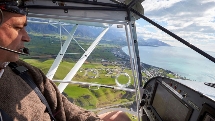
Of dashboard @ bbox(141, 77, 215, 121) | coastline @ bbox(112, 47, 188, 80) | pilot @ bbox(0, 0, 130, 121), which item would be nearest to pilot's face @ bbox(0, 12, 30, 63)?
pilot @ bbox(0, 0, 130, 121)

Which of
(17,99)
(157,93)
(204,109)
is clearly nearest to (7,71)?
(17,99)

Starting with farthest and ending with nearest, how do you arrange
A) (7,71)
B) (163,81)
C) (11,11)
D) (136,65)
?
(136,65)
(163,81)
(7,71)
(11,11)

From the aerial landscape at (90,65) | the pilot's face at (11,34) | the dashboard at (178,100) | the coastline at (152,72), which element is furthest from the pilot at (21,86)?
the aerial landscape at (90,65)

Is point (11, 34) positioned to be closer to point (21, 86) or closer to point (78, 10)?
point (21, 86)

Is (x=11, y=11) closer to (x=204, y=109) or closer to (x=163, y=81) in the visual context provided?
(x=204, y=109)

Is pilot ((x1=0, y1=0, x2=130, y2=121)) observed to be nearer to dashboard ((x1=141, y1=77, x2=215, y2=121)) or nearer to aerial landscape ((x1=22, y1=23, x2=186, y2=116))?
dashboard ((x1=141, y1=77, x2=215, y2=121))

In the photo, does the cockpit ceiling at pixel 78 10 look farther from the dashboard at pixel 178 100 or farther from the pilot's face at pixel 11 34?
the pilot's face at pixel 11 34

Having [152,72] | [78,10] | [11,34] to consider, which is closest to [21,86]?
Answer: [11,34]

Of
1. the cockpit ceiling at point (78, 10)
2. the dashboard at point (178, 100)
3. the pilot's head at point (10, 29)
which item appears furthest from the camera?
the cockpit ceiling at point (78, 10)
